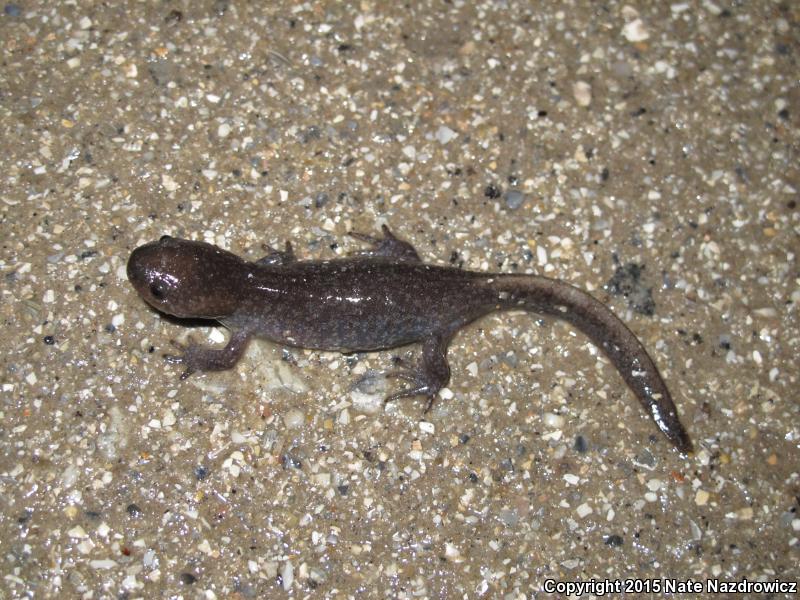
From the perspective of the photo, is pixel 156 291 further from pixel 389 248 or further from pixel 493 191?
pixel 493 191

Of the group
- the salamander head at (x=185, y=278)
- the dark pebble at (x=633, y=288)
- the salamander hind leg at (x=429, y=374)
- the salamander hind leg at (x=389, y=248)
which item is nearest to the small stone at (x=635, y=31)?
the dark pebble at (x=633, y=288)

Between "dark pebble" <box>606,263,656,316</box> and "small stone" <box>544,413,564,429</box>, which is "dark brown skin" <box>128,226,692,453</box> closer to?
"dark pebble" <box>606,263,656,316</box>

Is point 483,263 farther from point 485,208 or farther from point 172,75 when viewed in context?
point 172,75

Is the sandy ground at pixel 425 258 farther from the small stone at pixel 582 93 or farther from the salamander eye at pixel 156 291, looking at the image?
the salamander eye at pixel 156 291

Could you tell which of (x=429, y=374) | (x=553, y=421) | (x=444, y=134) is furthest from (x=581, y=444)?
(x=444, y=134)

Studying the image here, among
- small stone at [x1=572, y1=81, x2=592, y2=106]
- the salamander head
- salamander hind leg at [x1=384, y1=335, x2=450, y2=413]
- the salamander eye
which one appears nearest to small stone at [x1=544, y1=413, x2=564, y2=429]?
salamander hind leg at [x1=384, y1=335, x2=450, y2=413]
